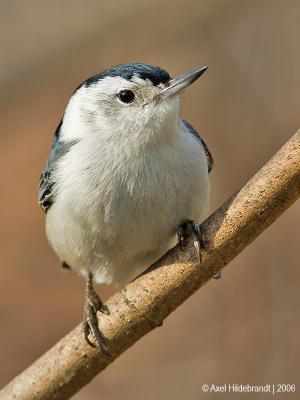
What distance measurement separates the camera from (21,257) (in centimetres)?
431

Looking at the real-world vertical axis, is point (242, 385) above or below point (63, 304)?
below

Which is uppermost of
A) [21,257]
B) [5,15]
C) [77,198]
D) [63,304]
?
[5,15]

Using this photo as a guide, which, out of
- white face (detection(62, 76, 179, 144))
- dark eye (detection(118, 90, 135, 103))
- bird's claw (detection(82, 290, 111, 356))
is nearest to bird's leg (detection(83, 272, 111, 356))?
bird's claw (detection(82, 290, 111, 356))

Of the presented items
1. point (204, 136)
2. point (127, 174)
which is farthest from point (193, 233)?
point (204, 136)

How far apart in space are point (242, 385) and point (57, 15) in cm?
340

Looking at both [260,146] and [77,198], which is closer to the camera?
[77,198]

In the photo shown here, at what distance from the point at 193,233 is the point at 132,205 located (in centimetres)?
28

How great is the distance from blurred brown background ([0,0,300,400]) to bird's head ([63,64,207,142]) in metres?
1.85

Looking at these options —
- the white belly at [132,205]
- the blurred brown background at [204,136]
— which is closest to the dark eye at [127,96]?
the white belly at [132,205]

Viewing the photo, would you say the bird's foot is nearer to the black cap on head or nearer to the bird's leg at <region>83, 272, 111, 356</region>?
the bird's leg at <region>83, 272, 111, 356</region>

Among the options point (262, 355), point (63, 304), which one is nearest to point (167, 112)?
point (262, 355)

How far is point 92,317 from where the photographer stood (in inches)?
94.0

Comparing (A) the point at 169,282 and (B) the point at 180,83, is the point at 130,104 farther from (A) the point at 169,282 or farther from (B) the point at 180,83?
(A) the point at 169,282

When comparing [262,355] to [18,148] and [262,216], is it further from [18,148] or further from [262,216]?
[18,148]
